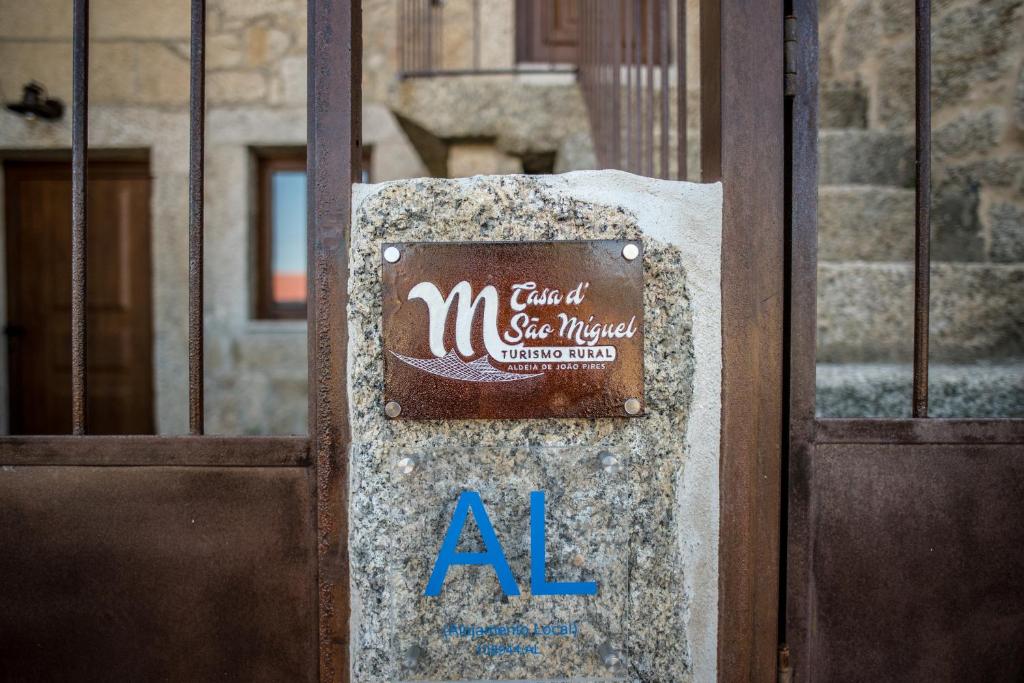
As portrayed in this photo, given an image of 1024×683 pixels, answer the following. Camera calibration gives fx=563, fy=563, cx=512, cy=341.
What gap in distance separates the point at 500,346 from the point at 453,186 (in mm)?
298

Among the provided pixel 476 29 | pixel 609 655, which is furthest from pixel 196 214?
pixel 476 29

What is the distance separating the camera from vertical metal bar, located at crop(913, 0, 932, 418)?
1042 millimetres

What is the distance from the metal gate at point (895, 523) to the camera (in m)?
1.04

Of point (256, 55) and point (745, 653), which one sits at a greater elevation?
point (256, 55)

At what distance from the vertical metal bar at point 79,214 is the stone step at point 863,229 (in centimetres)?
231

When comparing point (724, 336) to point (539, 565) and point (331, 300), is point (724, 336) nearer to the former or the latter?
point (539, 565)

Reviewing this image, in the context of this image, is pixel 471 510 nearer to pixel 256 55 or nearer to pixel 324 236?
pixel 324 236

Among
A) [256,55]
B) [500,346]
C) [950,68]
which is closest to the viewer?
[500,346]

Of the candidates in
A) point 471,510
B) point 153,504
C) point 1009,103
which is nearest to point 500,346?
point 471,510

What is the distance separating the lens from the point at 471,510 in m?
0.98

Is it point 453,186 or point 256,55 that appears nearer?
→ point 453,186

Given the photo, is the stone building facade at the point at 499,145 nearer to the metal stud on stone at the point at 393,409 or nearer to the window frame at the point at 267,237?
the window frame at the point at 267,237

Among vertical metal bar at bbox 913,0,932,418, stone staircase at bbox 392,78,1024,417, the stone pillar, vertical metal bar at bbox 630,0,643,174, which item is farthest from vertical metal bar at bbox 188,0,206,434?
stone staircase at bbox 392,78,1024,417

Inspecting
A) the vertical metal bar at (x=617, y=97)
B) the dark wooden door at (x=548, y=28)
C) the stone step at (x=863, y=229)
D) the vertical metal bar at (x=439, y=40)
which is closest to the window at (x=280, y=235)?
the vertical metal bar at (x=439, y=40)
